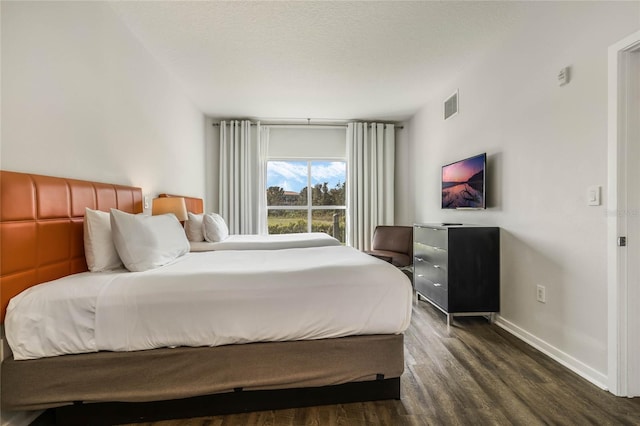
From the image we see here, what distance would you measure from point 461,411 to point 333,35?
2.90 metres

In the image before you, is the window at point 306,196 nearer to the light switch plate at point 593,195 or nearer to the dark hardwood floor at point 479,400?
the dark hardwood floor at point 479,400

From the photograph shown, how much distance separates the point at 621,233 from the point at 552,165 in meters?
0.69

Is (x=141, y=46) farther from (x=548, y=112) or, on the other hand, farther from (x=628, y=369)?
(x=628, y=369)

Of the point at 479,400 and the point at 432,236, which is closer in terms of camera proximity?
the point at 479,400

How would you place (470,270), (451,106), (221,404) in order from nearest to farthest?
(221,404) < (470,270) < (451,106)

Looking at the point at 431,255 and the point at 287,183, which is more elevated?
the point at 287,183

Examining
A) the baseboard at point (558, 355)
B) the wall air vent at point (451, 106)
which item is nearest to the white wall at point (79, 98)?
the baseboard at point (558, 355)

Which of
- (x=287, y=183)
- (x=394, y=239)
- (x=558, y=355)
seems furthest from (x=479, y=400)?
(x=287, y=183)

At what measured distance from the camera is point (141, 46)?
9.20 ft

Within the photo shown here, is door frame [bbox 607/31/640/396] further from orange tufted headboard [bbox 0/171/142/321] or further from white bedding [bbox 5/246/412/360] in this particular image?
orange tufted headboard [bbox 0/171/142/321]

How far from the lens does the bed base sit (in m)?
1.50

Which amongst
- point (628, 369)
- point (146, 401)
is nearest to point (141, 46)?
point (146, 401)

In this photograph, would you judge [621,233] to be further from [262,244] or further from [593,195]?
[262,244]

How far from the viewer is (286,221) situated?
5469mm
